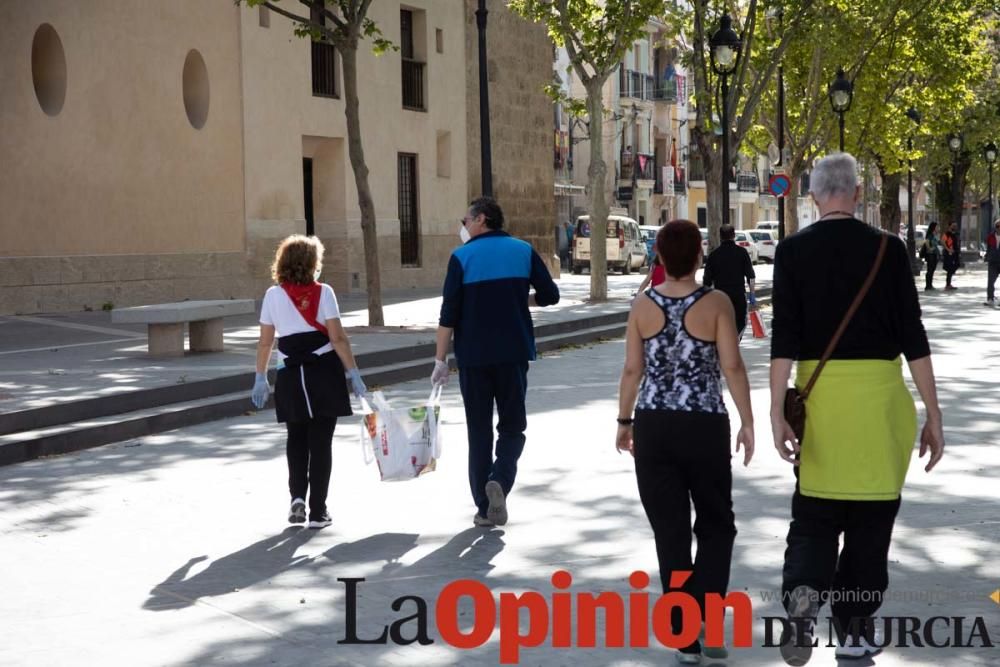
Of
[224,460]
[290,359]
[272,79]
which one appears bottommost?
[224,460]

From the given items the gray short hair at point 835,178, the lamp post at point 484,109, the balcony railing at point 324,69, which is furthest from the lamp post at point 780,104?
the gray short hair at point 835,178

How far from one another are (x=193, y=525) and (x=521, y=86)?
2966cm

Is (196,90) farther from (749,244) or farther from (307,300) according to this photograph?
(749,244)

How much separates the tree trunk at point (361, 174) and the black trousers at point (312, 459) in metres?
12.0

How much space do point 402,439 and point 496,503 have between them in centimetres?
69

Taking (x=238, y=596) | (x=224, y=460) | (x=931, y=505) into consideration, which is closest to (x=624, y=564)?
(x=238, y=596)

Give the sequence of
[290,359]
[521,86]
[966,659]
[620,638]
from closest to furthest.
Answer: [966,659]
[620,638]
[290,359]
[521,86]

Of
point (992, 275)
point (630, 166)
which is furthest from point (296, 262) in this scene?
point (630, 166)

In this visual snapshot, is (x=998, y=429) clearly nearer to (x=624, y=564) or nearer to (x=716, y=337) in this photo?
(x=624, y=564)

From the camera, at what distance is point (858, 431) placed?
4.96 m

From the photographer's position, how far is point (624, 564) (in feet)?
22.3

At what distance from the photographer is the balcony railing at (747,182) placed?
8249cm

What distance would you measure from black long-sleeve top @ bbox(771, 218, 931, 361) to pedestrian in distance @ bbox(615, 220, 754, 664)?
338mm

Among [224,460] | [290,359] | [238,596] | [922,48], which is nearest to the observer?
[238,596]
